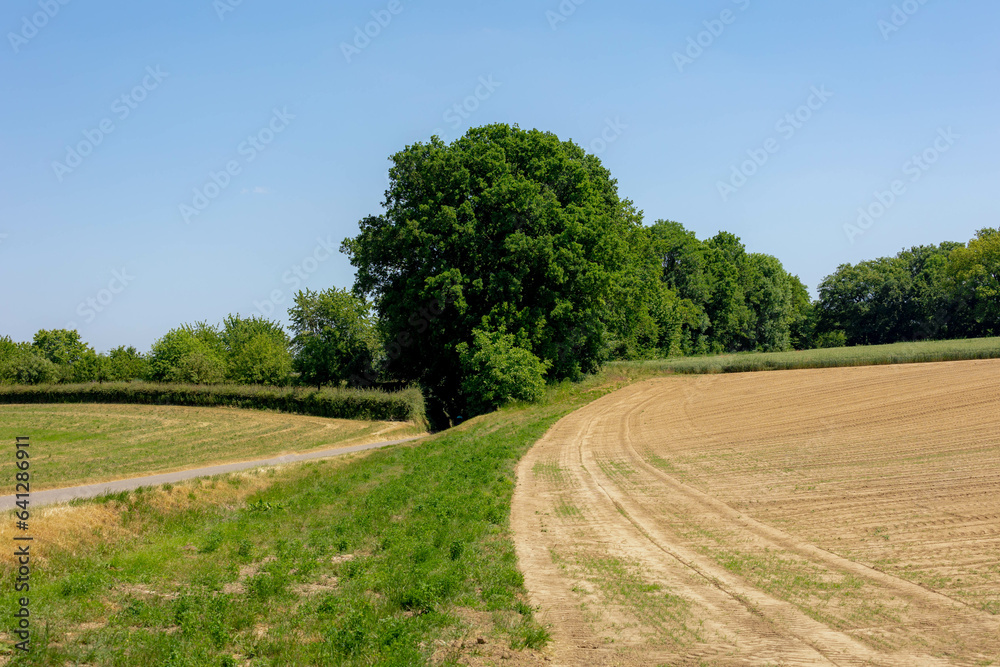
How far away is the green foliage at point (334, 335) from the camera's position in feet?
179

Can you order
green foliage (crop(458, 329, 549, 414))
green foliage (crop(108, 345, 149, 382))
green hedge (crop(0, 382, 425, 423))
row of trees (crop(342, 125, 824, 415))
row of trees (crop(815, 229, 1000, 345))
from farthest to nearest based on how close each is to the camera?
row of trees (crop(815, 229, 1000, 345)) → green foliage (crop(108, 345, 149, 382)) → green hedge (crop(0, 382, 425, 423)) → row of trees (crop(342, 125, 824, 415)) → green foliage (crop(458, 329, 549, 414))

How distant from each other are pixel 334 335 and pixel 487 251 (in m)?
17.4

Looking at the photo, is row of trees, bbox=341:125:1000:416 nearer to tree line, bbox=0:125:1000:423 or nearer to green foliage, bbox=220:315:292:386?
tree line, bbox=0:125:1000:423

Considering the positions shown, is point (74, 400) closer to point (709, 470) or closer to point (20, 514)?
point (20, 514)

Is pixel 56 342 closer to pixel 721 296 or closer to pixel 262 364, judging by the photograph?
pixel 262 364

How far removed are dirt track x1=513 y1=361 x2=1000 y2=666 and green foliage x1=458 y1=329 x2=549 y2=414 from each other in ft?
40.1

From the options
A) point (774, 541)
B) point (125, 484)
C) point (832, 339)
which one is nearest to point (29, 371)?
point (125, 484)

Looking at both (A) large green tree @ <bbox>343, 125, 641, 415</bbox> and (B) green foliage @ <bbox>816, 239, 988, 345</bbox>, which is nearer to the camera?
(A) large green tree @ <bbox>343, 125, 641, 415</bbox>

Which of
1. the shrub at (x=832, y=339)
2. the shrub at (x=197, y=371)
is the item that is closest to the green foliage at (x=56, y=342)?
the shrub at (x=197, y=371)

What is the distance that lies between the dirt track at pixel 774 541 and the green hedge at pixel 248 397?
18.7 meters

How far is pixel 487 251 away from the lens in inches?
1704

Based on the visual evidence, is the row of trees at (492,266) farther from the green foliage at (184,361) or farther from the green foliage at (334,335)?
the green foliage at (184,361)

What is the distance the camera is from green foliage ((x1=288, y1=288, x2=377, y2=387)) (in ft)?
179

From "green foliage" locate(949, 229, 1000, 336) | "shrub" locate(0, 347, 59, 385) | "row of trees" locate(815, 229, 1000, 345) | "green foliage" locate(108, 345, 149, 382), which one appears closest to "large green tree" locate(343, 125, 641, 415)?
"green foliage" locate(108, 345, 149, 382)
